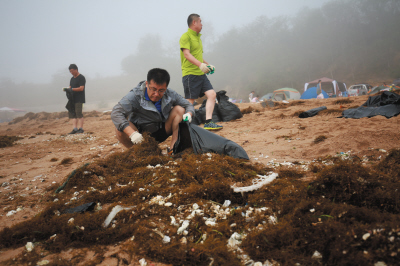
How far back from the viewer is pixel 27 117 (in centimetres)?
1620

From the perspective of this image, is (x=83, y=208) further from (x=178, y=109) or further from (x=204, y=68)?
(x=204, y=68)

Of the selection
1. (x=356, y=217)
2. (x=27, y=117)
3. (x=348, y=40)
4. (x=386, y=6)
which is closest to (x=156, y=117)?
(x=356, y=217)

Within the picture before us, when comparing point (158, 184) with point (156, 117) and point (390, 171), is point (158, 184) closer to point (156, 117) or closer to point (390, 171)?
point (156, 117)

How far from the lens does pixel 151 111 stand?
2.72 m

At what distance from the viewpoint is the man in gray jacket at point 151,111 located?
8.40 feet

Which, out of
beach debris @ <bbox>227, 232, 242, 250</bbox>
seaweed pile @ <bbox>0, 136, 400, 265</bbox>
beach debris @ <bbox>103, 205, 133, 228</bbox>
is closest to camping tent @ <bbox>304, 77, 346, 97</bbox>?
seaweed pile @ <bbox>0, 136, 400, 265</bbox>

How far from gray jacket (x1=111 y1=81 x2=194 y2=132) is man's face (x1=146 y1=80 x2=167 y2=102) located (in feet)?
0.30

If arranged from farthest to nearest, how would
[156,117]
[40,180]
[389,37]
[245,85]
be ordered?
[245,85] → [389,37] → [156,117] → [40,180]

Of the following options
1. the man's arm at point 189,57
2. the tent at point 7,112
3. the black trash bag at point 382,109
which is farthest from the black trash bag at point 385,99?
the tent at point 7,112

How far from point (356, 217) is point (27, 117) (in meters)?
20.0

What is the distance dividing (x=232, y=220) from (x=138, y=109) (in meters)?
1.90

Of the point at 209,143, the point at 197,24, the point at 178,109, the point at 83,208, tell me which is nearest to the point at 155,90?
the point at 178,109

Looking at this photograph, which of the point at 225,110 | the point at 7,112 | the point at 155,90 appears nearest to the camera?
the point at 155,90

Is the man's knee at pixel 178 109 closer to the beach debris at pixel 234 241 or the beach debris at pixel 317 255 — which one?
the beach debris at pixel 234 241
